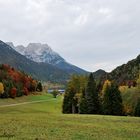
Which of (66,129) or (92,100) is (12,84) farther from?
(66,129)

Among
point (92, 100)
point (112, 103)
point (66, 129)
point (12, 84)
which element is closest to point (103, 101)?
point (112, 103)

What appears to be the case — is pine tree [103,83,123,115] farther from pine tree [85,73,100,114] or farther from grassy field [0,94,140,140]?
grassy field [0,94,140,140]

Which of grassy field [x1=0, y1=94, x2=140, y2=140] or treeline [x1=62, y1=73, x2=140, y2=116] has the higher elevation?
treeline [x1=62, y1=73, x2=140, y2=116]

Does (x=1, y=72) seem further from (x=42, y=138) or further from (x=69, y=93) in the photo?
(x=42, y=138)

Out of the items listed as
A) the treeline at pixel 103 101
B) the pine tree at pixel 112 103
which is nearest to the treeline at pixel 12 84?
the treeline at pixel 103 101

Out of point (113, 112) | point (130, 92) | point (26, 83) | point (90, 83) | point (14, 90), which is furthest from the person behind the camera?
point (26, 83)

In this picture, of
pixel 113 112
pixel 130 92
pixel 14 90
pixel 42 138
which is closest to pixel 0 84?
pixel 14 90

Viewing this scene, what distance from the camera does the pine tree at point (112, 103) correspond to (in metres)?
97.8

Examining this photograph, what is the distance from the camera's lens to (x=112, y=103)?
9819 cm

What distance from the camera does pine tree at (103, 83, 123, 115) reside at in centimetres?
9781

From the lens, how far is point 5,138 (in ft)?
96.2

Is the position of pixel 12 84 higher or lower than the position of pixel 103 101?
higher

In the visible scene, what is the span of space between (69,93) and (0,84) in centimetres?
3953

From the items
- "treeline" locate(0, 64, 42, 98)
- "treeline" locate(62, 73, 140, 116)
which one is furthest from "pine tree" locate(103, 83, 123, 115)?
"treeline" locate(0, 64, 42, 98)
